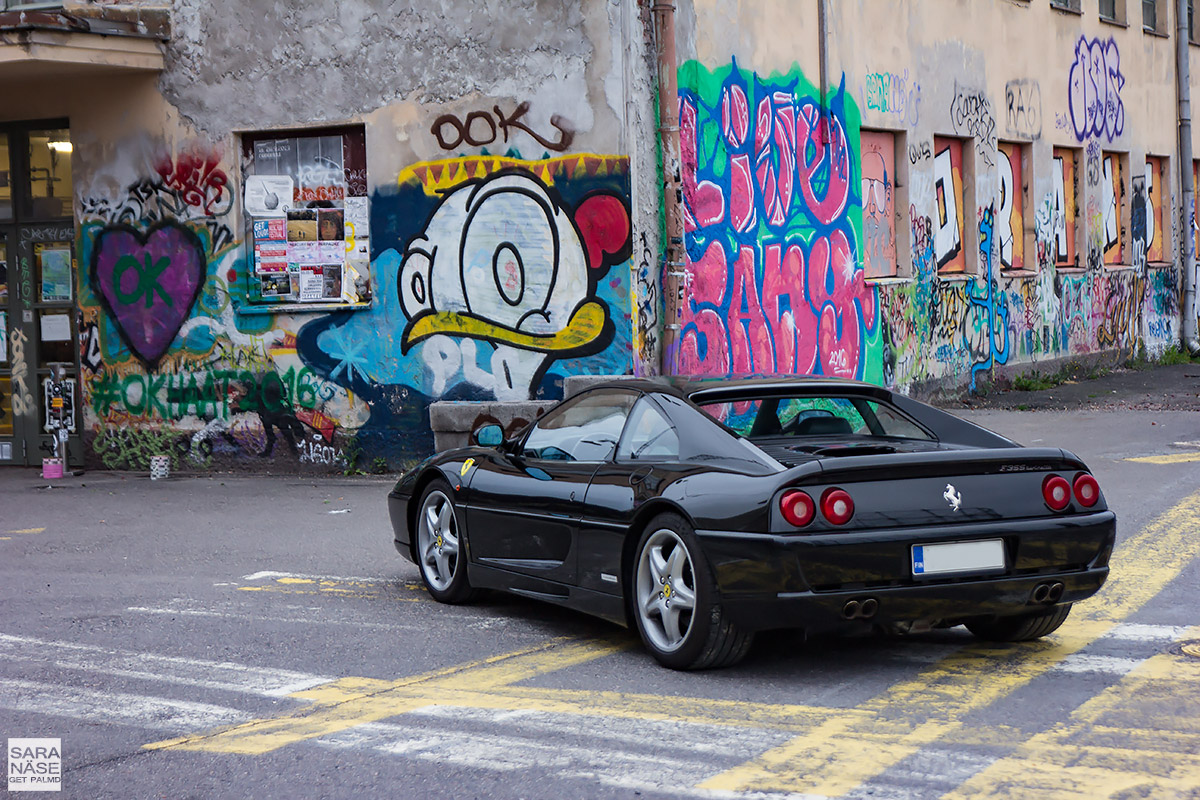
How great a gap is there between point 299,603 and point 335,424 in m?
6.50

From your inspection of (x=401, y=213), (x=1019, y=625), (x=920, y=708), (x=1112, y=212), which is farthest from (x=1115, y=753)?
(x=1112, y=212)

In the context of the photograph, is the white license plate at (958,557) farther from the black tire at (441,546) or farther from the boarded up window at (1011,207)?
the boarded up window at (1011,207)

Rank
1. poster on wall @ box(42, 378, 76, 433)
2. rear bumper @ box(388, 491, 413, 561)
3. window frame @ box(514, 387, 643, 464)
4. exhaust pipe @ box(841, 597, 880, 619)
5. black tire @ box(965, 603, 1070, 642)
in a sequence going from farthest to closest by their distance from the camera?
poster on wall @ box(42, 378, 76, 433) < rear bumper @ box(388, 491, 413, 561) < window frame @ box(514, 387, 643, 464) < black tire @ box(965, 603, 1070, 642) < exhaust pipe @ box(841, 597, 880, 619)

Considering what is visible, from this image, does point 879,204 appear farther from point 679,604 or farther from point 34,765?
point 34,765

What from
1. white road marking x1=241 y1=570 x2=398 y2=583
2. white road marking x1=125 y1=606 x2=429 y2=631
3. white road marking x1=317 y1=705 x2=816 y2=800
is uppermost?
white road marking x1=241 y1=570 x2=398 y2=583

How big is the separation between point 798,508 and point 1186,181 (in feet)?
77.2

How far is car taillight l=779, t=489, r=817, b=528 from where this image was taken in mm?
5285

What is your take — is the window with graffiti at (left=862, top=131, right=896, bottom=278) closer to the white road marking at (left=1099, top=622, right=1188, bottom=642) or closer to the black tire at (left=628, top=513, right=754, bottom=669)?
the white road marking at (left=1099, top=622, right=1188, bottom=642)

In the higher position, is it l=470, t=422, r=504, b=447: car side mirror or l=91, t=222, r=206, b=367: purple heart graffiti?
l=91, t=222, r=206, b=367: purple heart graffiti

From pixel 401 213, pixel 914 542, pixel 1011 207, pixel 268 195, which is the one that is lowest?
pixel 914 542

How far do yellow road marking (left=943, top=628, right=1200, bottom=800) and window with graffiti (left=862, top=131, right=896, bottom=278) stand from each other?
40.1 feet

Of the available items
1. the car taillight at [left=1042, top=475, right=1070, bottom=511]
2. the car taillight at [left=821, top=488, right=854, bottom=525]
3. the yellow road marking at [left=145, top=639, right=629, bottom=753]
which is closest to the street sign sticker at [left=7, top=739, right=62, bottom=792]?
the yellow road marking at [left=145, top=639, right=629, bottom=753]

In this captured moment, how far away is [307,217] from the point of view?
14.0m

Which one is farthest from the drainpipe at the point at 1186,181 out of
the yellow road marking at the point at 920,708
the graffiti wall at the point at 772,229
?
the yellow road marking at the point at 920,708
